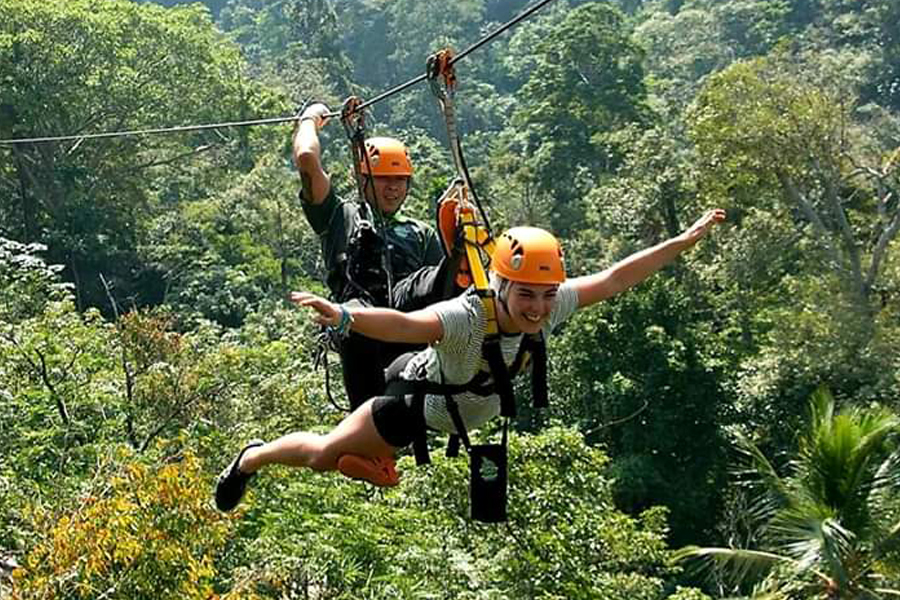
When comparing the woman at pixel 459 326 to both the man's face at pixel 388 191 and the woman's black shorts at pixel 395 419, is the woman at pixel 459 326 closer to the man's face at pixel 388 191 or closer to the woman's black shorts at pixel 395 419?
the woman's black shorts at pixel 395 419

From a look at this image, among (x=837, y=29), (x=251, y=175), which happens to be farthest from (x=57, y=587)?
(x=837, y=29)

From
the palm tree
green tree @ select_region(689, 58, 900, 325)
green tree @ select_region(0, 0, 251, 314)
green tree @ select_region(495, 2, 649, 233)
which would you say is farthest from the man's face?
green tree @ select_region(495, 2, 649, 233)

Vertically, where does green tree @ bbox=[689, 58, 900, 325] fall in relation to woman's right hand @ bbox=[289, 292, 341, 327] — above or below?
below

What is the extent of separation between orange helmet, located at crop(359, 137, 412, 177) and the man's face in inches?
0.7

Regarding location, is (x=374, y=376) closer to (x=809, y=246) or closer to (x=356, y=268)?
(x=356, y=268)

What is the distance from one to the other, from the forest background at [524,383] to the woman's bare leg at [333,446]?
240 centimetres

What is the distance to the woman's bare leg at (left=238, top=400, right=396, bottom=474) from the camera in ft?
12.5

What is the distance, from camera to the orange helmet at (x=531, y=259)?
3385 millimetres

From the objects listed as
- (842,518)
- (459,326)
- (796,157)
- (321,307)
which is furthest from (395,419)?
(796,157)

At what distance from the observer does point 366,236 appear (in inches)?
159

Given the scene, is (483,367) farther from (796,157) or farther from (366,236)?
(796,157)

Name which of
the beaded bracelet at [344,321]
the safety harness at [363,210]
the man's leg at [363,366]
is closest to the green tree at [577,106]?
the safety harness at [363,210]

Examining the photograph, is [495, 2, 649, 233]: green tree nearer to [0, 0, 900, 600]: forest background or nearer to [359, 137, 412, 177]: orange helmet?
[0, 0, 900, 600]: forest background

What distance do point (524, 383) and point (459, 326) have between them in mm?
12299
